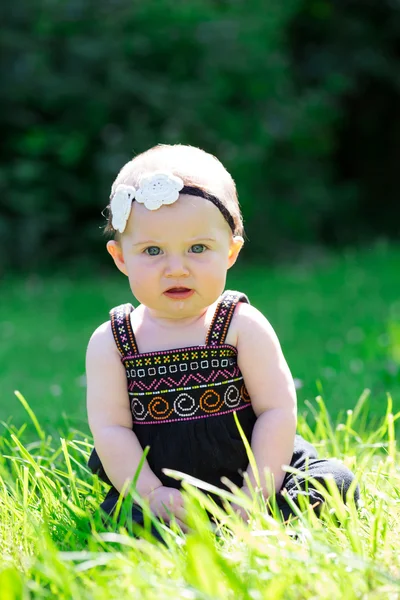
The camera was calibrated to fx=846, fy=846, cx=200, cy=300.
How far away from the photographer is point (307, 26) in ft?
43.2

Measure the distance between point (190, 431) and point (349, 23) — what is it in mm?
11912

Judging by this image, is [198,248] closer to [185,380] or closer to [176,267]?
[176,267]

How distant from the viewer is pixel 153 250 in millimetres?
2262

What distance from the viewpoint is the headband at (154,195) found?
2193 mm

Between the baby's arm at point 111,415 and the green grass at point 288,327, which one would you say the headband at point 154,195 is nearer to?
the baby's arm at point 111,415

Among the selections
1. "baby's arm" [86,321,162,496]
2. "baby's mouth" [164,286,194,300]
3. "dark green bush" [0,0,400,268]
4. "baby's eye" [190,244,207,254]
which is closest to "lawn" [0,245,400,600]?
"baby's arm" [86,321,162,496]

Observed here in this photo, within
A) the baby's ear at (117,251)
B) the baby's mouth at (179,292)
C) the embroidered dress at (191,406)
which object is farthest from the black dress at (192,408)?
the baby's ear at (117,251)

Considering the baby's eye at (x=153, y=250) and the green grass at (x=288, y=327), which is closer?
the baby's eye at (x=153, y=250)

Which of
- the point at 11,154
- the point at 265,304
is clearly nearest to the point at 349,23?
the point at 11,154

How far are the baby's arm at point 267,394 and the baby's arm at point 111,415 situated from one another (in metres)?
0.30

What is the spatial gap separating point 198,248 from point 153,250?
120mm

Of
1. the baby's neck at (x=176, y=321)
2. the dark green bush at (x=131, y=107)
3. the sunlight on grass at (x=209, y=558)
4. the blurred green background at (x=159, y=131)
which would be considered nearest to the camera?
the sunlight on grass at (x=209, y=558)

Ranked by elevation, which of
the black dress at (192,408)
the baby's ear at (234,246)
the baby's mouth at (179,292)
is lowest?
the black dress at (192,408)

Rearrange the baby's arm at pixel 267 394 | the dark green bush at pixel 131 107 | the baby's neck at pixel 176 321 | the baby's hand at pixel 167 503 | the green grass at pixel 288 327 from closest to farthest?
the baby's hand at pixel 167 503 → the baby's arm at pixel 267 394 → the baby's neck at pixel 176 321 → the green grass at pixel 288 327 → the dark green bush at pixel 131 107
